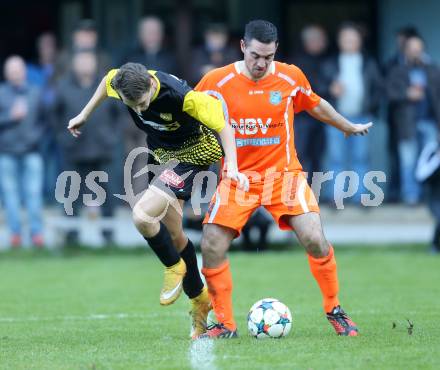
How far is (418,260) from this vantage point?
1377 cm

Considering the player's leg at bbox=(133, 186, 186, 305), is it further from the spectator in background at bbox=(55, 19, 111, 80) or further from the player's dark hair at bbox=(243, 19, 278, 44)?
the spectator in background at bbox=(55, 19, 111, 80)

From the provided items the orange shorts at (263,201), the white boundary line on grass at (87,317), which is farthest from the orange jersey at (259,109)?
the white boundary line on grass at (87,317)

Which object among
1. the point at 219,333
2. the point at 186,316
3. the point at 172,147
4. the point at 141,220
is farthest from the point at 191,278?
the point at 186,316

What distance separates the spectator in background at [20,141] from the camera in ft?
48.9

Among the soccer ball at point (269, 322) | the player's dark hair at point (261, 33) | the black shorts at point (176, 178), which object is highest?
the player's dark hair at point (261, 33)

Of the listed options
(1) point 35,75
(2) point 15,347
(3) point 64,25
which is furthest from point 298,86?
(3) point 64,25

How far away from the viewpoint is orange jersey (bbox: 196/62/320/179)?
318 inches

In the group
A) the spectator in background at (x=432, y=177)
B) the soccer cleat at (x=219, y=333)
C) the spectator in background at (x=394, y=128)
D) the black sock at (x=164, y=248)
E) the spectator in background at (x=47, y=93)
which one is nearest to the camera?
the soccer cleat at (x=219, y=333)

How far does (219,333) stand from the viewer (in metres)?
8.04

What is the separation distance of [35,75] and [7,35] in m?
2.62

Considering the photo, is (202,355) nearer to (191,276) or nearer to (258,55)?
(191,276)

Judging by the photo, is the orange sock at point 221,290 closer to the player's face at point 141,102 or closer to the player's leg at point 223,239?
the player's leg at point 223,239

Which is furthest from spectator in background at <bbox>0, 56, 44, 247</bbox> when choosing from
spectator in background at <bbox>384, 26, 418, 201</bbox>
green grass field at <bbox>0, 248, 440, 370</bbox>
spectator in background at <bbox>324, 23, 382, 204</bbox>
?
spectator in background at <bbox>384, 26, 418, 201</bbox>

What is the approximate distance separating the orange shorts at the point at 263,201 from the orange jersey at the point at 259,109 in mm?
109
